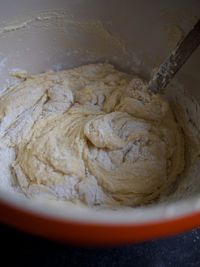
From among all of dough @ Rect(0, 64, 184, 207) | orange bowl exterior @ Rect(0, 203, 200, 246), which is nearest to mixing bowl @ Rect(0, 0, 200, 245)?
dough @ Rect(0, 64, 184, 207)

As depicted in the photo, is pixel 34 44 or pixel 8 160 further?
pixel 34 44

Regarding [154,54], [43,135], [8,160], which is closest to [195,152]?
[154,54]

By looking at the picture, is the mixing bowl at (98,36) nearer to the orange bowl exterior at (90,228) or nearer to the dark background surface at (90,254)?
the dark background surface at (90,254)

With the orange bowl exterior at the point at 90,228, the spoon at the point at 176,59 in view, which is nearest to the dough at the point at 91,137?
the spoon at the point at 176,59

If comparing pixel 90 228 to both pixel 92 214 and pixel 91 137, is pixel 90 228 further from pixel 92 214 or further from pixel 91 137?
pixel 91 137

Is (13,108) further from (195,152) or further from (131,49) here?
(195,152)

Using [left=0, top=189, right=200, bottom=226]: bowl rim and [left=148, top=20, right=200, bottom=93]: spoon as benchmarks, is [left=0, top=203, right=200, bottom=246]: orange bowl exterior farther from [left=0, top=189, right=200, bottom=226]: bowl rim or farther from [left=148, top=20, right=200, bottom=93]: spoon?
[left=148, top=20, right=200, bottom=93]: spoon
